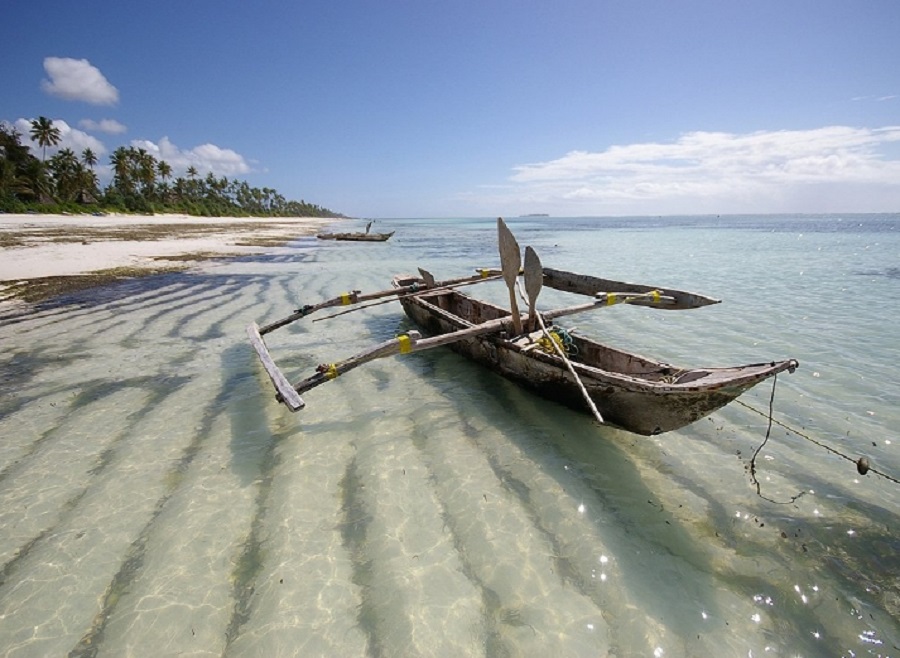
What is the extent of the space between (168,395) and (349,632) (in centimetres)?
534

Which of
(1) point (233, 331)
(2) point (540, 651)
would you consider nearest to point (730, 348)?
(2) point (540, 651)

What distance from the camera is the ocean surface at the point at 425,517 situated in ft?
9.89

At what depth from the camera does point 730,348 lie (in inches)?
356

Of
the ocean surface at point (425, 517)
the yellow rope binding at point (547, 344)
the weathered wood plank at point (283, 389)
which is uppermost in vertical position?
the yellow rope binding at point (547, 344)

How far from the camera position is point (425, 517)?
4133mm

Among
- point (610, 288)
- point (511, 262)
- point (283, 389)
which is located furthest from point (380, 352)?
point (610, 288)

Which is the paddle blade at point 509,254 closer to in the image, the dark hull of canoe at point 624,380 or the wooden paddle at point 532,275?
the wooden paddle at point 532,275

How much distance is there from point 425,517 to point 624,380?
2.53 m

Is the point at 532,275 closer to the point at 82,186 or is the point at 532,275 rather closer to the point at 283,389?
the point at 283,389

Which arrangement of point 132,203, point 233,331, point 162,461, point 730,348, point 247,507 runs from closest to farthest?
1. point 247,507
2. point 162,461
3. point 730,348
4. point 233,331
5. point 132,203

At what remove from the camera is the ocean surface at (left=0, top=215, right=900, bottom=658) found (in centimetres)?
301

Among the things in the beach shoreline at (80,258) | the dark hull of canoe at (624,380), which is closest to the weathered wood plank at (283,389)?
the dark hull of canoe at (624,380)

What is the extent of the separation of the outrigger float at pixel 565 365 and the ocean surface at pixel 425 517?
579mm

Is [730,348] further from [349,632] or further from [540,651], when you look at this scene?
[349,632]
